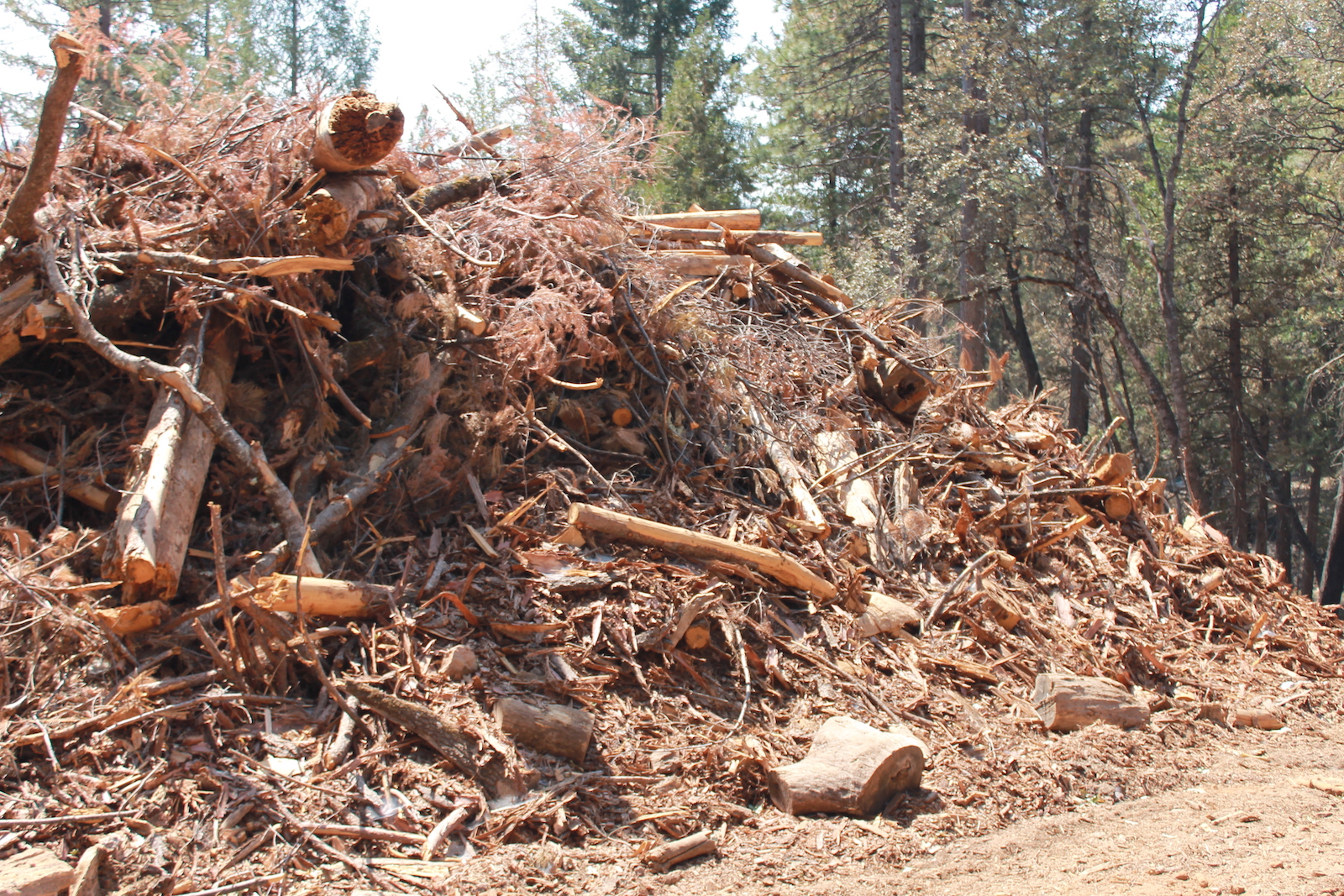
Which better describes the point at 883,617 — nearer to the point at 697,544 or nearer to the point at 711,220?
the point at 697,544

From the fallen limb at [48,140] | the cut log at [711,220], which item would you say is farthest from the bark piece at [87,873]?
the cut log at [711,220]

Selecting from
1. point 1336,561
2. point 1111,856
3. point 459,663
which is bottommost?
point 1336,561

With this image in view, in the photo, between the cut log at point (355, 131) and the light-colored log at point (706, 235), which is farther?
the light-colored log at point (706, 235)

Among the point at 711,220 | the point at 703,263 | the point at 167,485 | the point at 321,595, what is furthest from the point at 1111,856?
the point at 711,220

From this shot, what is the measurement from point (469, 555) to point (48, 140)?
8.05 feet

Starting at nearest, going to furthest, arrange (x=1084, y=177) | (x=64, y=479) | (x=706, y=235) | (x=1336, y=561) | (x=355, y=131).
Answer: (x=64, y=479) → (x=355, y=131) → (x=706, y=235) → (x=1336, y=561) → (x=1084, y=177)

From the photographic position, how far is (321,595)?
3.94 metres

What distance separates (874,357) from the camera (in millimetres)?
7633

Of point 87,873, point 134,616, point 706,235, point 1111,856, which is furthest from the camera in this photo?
point 706,235

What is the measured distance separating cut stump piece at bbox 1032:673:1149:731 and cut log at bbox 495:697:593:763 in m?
2.61

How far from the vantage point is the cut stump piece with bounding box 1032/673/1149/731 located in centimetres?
502

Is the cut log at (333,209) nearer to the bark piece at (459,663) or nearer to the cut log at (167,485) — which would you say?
the cut log at (167,485)

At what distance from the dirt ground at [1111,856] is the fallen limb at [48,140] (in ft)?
12.1

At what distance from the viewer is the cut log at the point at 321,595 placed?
379cm
